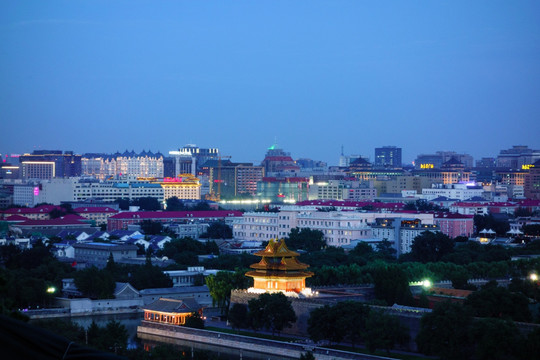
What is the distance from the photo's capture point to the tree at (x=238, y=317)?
18328 mm

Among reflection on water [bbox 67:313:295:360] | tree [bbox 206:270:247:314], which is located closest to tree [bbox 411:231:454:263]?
tree [bbox 206:270:247:314]

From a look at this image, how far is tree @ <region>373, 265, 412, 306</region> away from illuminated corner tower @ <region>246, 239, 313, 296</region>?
5.25 feet

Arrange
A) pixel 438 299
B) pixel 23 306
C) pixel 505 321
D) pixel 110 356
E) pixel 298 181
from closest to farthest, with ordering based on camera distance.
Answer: pixel 110 356 < pixel 505 321 < pixel 438 299 < pixel 23 306 < pixel 298 181

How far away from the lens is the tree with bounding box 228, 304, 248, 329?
18.3 metres

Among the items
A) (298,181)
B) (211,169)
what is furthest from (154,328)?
(211,169)

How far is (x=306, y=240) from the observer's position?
34.0m

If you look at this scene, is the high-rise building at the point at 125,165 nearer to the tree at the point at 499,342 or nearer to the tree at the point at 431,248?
the tree at the point at 431,248

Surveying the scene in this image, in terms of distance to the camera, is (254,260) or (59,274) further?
(254,260)

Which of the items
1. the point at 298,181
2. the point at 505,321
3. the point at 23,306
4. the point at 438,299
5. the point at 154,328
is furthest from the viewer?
the point at 298,181

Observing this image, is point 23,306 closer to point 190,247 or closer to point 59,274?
point 59,274

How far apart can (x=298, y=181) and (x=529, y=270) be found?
43251 mm

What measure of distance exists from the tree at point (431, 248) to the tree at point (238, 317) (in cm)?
1219

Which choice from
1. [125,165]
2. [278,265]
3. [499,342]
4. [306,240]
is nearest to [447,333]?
[499,342]

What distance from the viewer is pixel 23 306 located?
21.6 metres
